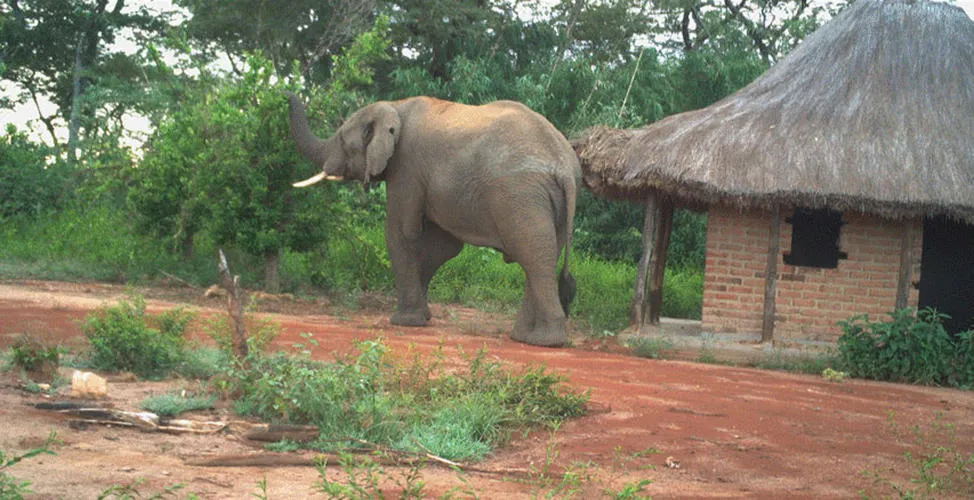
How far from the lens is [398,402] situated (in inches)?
251

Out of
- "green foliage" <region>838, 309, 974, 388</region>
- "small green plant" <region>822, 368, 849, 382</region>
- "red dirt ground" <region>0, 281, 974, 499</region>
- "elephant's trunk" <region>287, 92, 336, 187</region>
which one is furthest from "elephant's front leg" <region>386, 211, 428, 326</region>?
"green foliage" <region>838, 309, 974, 388</region>

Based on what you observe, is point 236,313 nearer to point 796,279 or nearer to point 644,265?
point 644,265

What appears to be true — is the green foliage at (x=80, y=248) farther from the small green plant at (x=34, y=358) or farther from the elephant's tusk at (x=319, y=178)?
the small green plant at (x=34, y=358)

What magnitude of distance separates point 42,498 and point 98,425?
4.54 ft

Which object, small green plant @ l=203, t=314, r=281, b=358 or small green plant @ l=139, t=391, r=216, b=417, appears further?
small green plant @ l=203, t=314, r=281, b=358

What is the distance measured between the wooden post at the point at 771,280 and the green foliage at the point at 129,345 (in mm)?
6074

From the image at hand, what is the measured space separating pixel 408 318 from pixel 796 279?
12.9 ft

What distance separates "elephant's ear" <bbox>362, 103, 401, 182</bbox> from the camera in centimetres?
1120

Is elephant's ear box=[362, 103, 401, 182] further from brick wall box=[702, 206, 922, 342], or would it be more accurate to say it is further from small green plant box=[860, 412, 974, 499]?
small green plant box=[860, 412, 974, 499]

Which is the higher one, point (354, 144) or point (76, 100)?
point (76, 100)

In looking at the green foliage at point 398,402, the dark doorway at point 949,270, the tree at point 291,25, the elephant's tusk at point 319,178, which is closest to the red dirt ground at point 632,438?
the green foliage at point 398,402

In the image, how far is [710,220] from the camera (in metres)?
12.2

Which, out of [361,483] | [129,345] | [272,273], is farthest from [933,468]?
[272,273]

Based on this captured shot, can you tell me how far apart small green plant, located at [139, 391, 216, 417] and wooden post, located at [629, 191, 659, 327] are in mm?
6267
